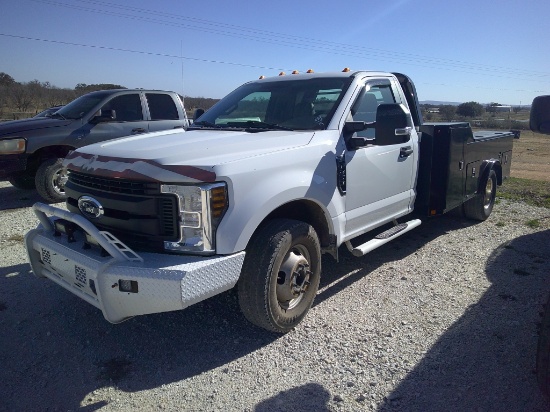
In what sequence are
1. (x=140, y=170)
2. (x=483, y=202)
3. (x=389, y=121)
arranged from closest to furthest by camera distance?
(x=140, y=170), (x=389, y=121), (x=483, y=202)

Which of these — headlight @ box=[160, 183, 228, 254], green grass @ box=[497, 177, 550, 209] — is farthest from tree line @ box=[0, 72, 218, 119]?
headlight @ box=[160, 183, 228, 254]

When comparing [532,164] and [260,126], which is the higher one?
[260,126]

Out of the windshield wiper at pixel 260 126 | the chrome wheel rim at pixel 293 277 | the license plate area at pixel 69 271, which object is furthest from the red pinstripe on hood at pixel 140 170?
the windshield wiper at pixel 260 126

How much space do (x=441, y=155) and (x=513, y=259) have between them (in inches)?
57.2

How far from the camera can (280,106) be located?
426 cm

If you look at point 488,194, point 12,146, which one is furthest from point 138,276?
point 488,194

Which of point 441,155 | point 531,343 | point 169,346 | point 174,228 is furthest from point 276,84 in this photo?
point 531,343

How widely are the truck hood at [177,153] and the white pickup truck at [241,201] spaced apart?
1cm

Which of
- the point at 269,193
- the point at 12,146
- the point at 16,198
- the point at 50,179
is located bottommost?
the point at 16,198

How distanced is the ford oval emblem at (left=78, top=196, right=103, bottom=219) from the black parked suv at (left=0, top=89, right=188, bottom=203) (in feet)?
12.3

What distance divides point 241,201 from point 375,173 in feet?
5.77

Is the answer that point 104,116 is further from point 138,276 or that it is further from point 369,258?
point 138,276

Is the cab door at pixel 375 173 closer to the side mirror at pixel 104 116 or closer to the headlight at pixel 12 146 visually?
the side mirror at pixel 104 116

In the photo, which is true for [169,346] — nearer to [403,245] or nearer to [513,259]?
[403,245]
